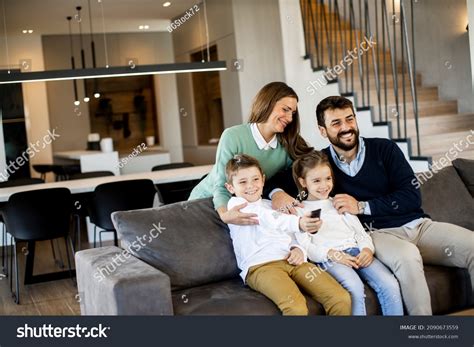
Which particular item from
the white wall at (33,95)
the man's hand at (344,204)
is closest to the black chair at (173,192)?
the man's hand at (344,204)

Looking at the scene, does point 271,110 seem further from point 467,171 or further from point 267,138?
point 467,171

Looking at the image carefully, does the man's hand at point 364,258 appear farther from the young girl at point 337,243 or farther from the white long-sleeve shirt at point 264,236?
the white long-sleeve shirt at point 264,236

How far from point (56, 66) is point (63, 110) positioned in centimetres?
65

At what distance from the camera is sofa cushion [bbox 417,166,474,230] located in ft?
11.0

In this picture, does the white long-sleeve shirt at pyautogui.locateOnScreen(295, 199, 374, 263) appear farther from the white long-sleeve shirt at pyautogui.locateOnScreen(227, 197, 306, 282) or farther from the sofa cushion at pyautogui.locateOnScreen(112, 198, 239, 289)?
the sofa cushion at pyautogui.locateOnScreen(112, 198, 239, 289)

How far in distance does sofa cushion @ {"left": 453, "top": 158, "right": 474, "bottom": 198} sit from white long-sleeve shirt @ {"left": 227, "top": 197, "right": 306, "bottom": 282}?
1.30m

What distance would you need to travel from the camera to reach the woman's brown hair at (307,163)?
2.77m

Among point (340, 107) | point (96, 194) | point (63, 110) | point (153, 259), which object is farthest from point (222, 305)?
point (63, 110)

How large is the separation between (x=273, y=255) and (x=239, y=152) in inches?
22.0

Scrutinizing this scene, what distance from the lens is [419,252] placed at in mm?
2791

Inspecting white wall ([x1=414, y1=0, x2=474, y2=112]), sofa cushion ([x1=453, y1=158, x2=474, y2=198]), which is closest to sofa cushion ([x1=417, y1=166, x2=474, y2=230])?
sofa cushion ([x1=453, y1=158, x2=474, y2=198])

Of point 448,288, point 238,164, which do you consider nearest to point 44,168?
point 238,164
